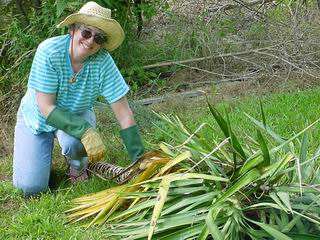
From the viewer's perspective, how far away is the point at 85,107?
4613mm

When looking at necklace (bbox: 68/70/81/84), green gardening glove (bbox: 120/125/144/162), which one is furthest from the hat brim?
green gardening glove (bbox: 120/125/144/162)

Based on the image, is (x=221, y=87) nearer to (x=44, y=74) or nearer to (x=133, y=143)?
(x=133, y=143)

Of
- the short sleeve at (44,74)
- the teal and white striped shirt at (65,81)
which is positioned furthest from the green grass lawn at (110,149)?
the short sleeve at (44,74)

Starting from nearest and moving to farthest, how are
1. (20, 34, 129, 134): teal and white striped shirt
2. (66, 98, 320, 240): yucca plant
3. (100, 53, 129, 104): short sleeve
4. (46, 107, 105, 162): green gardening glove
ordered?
(66, 98, 320, 240): yucca plant → (46, 107, 105, 162): green gardening glove → (20, 34, 129, 134): teal and white striped shirt → (100, 53, 129, 104): short sleeve

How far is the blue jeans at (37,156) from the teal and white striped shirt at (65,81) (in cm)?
8

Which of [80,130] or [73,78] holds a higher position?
[73,78]

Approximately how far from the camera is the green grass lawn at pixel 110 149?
12.6ft

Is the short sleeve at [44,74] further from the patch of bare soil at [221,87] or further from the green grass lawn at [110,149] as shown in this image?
the patch of bare soil at [221,87]

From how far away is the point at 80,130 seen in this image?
160 inches

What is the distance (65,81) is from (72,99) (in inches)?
7.1

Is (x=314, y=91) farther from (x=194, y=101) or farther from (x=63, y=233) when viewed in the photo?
(x=63, y=233)

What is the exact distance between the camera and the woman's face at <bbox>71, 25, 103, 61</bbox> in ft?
13.6

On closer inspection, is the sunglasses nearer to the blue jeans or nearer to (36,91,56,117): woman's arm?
(36,91,56,117): woman's arm

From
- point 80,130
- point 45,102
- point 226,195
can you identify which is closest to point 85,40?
point 45,102
